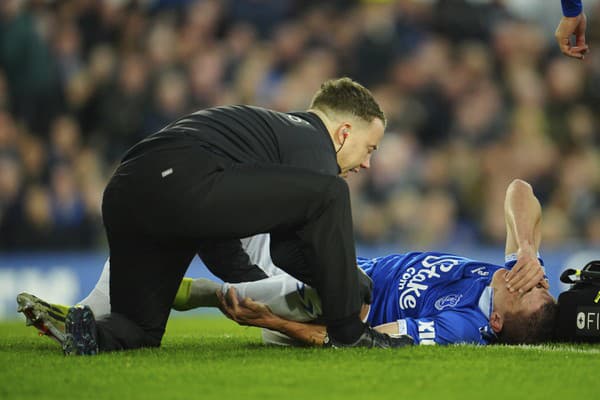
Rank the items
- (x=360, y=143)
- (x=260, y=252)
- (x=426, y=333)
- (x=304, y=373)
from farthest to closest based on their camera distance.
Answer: (x=260, y=252) → (x=360, y=143) → (x=426, y=333) → (x=304, y=373)

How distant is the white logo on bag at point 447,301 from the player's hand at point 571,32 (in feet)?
5.33

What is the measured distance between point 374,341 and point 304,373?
907 mm

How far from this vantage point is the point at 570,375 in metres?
4.02

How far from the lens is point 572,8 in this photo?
18.6ft

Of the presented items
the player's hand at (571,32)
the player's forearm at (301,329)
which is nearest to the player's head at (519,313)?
the player's forearm at (301,329)

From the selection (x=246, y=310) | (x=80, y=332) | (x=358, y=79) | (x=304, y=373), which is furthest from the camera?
(x=358, y=79)

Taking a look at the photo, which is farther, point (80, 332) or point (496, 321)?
point (496, 321)

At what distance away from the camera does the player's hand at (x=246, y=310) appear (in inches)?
194

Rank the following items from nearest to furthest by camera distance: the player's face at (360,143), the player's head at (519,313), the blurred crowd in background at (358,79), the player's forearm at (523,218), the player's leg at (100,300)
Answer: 1. the player's face at (360,143)
2. the player's head at (519,313)
3. the player's leg at (100,300)
4. the player's forearm at (523,218)
5. the blurred crowd in background at (358,79)

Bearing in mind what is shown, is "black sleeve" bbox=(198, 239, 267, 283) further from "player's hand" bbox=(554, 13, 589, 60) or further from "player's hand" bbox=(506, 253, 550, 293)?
"player's hand" bbox=(554, 13, 589, 60)

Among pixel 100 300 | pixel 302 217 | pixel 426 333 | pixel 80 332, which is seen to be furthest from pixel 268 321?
pixel 100 300

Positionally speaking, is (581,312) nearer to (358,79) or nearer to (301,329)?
(301,329)

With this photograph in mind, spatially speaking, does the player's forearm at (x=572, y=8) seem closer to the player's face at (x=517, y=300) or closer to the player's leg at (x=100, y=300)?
the player's face at (x=517, y=300)

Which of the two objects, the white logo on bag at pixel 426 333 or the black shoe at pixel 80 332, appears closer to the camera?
the black shoe at pixel 80 332
